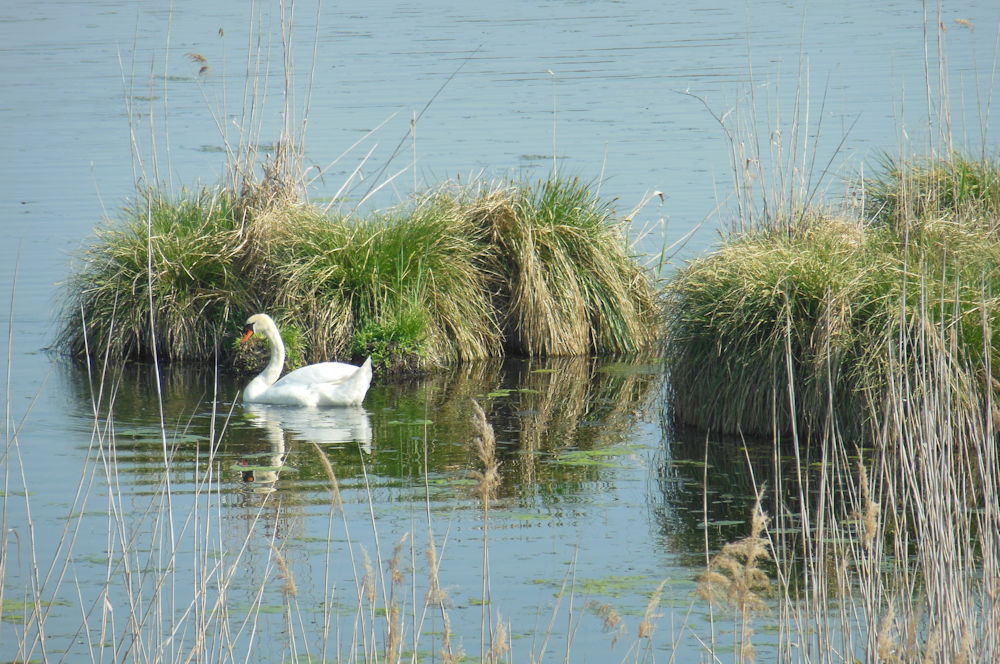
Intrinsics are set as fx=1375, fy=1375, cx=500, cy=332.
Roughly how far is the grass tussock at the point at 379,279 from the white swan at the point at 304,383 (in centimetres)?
72

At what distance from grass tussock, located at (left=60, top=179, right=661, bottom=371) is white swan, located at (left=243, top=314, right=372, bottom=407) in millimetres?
716

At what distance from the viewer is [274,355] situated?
11.1 metres

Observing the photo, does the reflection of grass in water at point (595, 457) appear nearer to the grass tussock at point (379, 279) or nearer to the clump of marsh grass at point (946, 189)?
the grass tussock at point (379, 279)

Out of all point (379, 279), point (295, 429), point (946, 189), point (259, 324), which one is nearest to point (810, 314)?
point (946, 189)

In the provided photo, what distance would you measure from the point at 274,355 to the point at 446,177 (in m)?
6.76

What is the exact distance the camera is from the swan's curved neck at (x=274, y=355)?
11141 millimetres

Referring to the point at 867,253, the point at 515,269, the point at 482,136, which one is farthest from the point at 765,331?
the point at 482,136

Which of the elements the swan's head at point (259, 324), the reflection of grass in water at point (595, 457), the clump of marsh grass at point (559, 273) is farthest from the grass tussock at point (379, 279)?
the reflection of grass in water at point (595, 457)

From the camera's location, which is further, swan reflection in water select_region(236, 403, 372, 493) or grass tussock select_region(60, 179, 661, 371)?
grass tussock select_region(60, 179, 661, 371)

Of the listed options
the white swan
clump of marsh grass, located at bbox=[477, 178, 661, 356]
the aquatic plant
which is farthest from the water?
clump of marsh grass, located at bbox=[477, 178, 661, 356]

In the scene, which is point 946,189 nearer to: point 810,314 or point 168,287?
point 810,314

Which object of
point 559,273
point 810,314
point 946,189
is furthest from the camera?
point 559,273

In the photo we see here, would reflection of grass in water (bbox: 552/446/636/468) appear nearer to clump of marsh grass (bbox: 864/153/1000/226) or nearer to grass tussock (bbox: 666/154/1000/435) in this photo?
grass tussock (bbox: 666/154/1000/435)

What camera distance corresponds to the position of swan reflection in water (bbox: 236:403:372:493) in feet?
30.0
